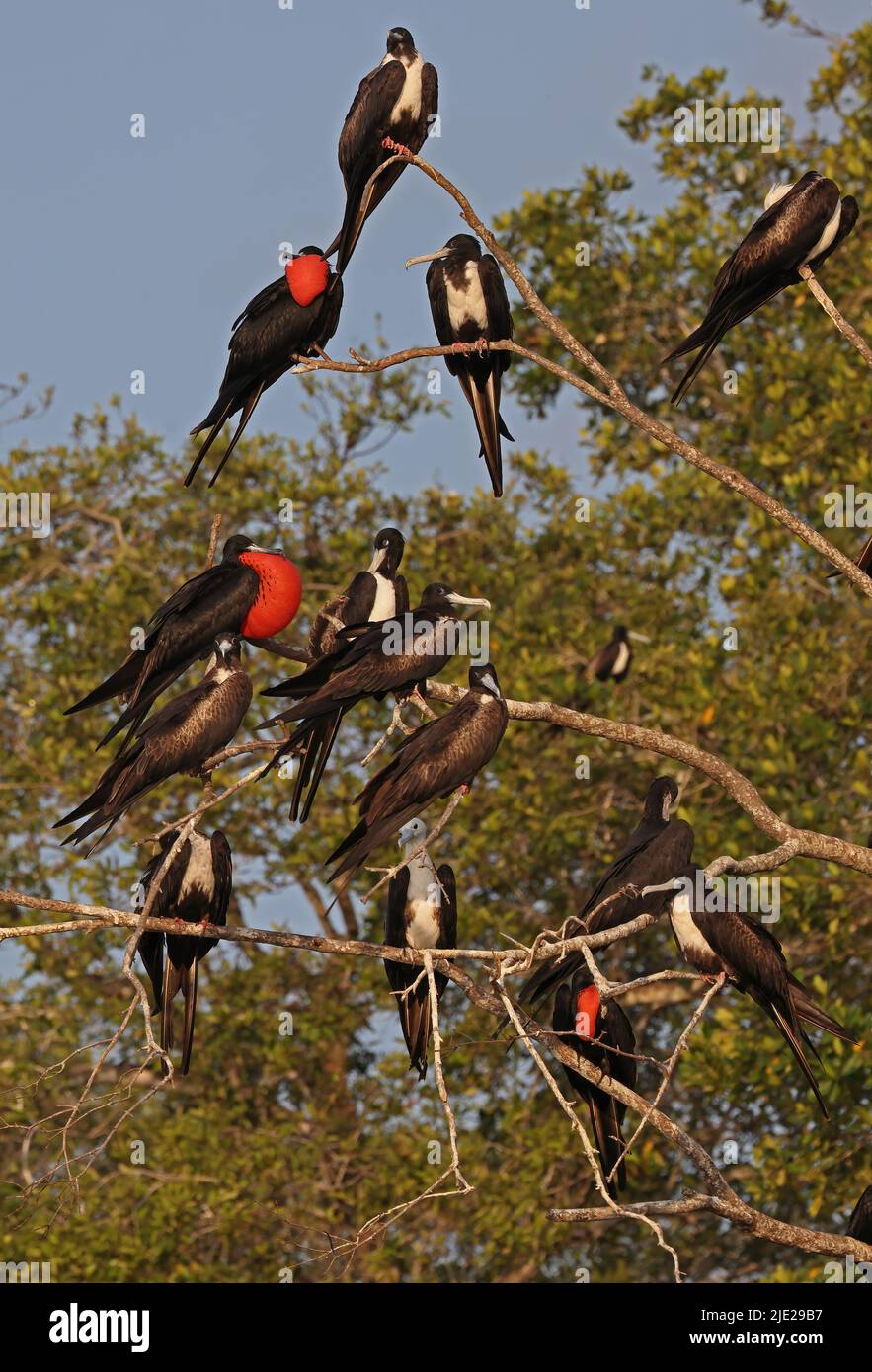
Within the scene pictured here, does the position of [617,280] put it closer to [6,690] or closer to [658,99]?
[658,99]

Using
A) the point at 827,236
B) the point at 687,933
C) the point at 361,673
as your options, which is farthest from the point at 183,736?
the point at 827,236

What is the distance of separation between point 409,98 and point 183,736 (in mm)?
2814

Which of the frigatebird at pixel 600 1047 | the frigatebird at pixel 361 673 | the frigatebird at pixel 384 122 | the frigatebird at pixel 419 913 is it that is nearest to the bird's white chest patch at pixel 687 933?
the frigatebird at pixel 600 1047

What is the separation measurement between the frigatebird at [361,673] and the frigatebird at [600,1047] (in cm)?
113

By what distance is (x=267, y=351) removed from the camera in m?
A: 7.27

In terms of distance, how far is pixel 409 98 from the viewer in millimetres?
7219

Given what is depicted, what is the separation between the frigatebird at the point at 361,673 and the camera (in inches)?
233

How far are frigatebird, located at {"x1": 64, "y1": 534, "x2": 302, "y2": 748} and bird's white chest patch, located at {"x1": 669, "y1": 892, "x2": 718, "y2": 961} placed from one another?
165cm

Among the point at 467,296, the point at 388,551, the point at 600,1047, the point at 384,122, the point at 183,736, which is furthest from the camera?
the point at 467,296

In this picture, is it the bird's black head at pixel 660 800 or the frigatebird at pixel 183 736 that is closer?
the frigatebird at pixel 183 736

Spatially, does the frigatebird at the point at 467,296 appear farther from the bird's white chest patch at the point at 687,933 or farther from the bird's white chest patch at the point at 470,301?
the bird's white chest patch at the point at 687,933

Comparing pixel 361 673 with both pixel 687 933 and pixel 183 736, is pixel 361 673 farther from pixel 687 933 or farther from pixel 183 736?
pixel 687 933

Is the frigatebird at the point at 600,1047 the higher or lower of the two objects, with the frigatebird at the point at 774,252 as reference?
lower

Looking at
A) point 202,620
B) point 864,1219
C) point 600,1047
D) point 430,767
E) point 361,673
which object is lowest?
point 864,1219
